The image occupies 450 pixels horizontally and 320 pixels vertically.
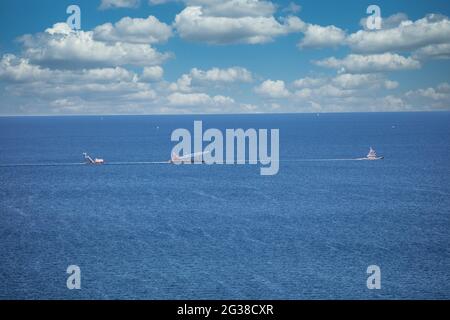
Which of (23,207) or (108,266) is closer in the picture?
(108,266)

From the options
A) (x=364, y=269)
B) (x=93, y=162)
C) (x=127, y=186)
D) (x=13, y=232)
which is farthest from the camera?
(x=93, y=162)

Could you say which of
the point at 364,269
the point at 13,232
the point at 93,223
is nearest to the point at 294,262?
the point at 364,269

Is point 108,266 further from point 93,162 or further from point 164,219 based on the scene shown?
point 93,162

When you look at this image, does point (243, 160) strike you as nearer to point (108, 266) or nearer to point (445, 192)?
point (445, 192)

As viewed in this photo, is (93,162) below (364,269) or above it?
above

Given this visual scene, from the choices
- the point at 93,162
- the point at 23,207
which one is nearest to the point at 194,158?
the point at 93,162
